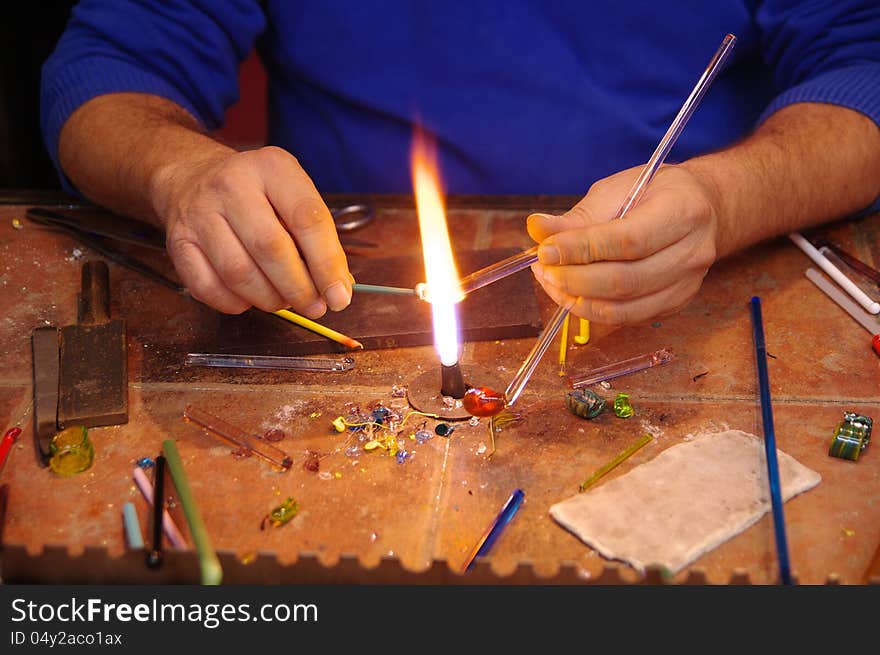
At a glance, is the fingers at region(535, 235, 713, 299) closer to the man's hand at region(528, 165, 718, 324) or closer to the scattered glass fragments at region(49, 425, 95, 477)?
the man's hand at region(528, 165, 718, 324)

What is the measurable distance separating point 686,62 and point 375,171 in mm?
619

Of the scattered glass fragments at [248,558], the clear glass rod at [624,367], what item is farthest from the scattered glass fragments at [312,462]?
the clear glass rod at [624,367]

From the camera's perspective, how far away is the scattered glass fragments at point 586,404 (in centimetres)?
111

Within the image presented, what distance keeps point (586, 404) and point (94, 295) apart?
75 cm

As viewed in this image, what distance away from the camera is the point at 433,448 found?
1.08 metres

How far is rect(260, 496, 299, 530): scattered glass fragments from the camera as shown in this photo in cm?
97

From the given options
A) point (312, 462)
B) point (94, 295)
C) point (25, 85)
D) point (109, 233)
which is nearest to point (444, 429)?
point (312, 462)

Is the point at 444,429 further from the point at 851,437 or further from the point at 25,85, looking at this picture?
the point at 25,85

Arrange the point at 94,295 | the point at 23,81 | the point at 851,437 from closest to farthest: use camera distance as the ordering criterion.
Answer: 1. the point at 851,437
2. the point at 94,295
3. the point at 23,81

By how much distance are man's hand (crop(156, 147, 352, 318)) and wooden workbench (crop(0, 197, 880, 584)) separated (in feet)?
0.42

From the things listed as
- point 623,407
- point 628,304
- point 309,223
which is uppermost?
point 309,223

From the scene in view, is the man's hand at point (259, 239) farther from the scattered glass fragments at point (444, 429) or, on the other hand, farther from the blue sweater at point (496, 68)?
the blue sweater at point (496, 68)

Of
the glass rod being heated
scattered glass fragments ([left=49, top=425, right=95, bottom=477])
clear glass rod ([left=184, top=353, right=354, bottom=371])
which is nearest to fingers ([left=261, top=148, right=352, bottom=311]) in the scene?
clear glass rod ([left=184, top=353, right=354, bottom=371])

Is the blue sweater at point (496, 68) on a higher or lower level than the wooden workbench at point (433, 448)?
higher
